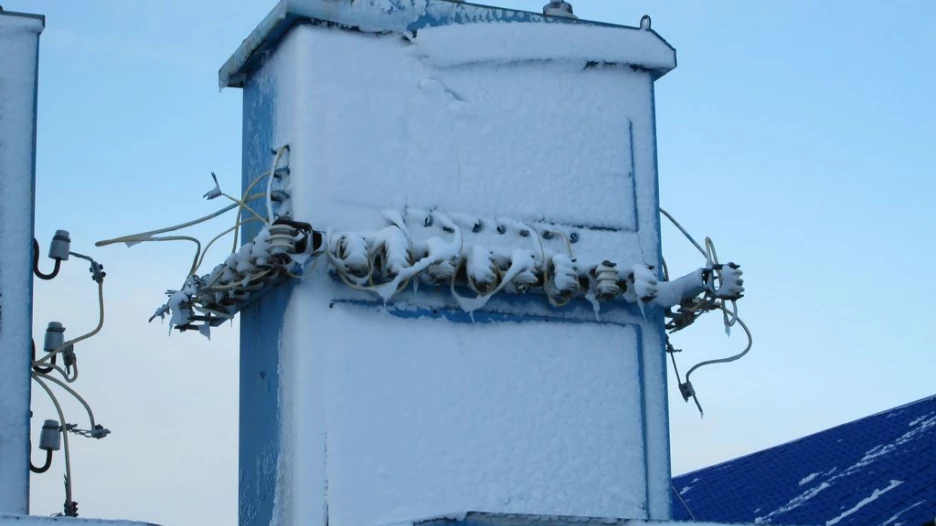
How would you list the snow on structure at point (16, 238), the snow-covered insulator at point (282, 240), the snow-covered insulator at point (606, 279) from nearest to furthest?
1. the snow on structure at point (16, 238)
2. the snow-covered insulator at point (282, 240)
3. the snow-covered insulator at point (606, 279)

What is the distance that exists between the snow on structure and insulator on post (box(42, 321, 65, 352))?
0.59 metres

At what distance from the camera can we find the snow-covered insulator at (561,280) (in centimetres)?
1053

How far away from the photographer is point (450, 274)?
10.3m

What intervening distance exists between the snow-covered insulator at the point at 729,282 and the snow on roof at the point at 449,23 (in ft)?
5.59

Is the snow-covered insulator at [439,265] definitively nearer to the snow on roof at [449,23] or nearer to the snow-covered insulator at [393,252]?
the snow-covered insulator at [393,252]

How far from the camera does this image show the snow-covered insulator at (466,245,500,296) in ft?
33.7

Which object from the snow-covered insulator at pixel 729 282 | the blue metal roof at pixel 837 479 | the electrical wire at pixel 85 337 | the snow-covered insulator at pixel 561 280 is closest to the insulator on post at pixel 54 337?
the electrical wire at pixel 85 337

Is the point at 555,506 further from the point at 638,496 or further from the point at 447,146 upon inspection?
the point at 447,146

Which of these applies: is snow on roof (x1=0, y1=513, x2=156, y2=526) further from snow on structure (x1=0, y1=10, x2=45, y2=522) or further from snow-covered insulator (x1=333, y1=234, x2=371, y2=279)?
snow-covered insulator (x1=333, y1=234, x2=371, y2=279)

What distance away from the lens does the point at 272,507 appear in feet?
33.1

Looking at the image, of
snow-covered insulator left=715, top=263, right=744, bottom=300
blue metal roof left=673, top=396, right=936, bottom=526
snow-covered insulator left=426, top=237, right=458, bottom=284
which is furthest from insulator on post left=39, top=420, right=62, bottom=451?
blue metal roof left=673, top=396, right=936, bottom=526

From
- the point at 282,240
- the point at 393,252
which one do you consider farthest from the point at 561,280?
the point at 282,240

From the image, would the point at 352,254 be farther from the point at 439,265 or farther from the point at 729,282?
the point at 729,282

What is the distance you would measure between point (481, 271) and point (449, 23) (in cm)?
190
